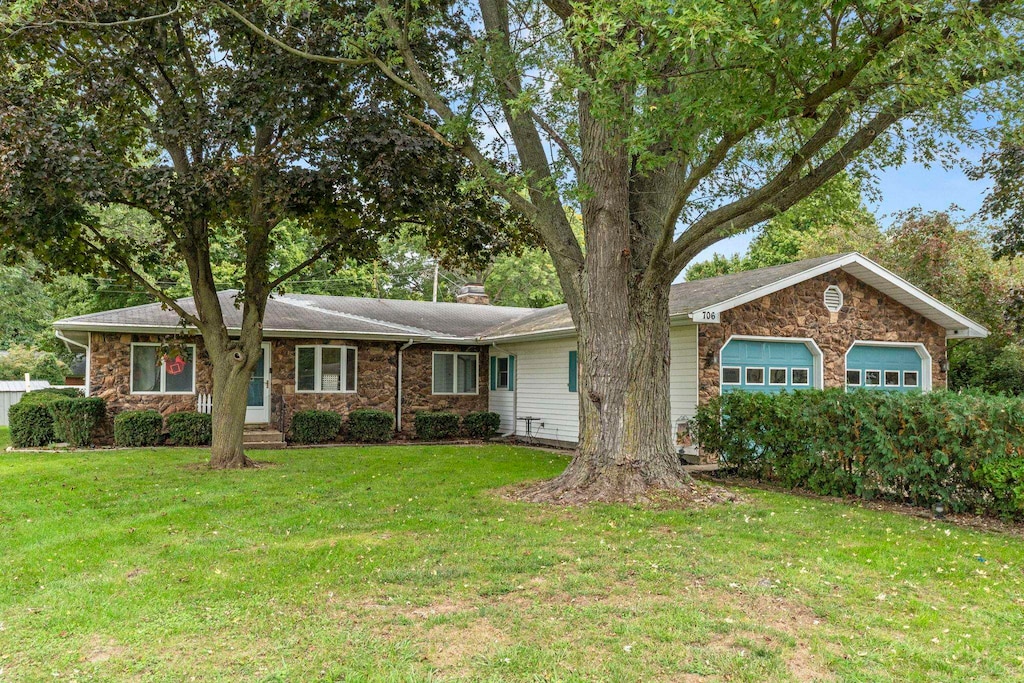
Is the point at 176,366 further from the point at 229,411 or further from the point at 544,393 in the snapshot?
the point at 544,393

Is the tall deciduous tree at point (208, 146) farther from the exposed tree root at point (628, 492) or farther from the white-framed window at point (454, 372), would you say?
the white-framed window at point (454, 372)

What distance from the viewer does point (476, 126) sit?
9344mm

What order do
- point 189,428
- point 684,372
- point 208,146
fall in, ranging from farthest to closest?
1. point 189,428
2. point 684,372
3. point 208,146

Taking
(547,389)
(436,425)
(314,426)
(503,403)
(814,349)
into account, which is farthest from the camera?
(503,403)

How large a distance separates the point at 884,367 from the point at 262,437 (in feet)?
42.1

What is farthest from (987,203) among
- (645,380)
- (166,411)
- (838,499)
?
(166,411)

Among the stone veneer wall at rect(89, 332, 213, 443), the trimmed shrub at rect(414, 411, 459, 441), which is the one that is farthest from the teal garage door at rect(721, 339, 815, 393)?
the stone veneer wall at rect(89, 332, 213, 443)

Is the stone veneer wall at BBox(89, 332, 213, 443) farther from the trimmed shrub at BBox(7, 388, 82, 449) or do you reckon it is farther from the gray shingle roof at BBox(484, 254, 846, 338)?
the gray shingle roof at BBox(484, 254, 846, 338)

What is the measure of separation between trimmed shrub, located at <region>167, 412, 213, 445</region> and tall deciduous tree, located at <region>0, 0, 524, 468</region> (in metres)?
3.79

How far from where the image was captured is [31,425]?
1463cm

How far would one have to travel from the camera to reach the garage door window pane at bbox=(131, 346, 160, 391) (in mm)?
15375

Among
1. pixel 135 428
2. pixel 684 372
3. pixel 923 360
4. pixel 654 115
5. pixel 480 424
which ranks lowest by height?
pixel 480 424

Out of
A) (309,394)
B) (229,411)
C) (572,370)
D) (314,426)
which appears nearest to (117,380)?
(309,394)

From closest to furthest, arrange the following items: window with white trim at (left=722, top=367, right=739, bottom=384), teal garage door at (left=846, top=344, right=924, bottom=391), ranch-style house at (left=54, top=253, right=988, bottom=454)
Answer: window with white trim at (left=722, top=367, right=739, bottom=384), ranch-style house at (left=54, top=253, right=988, bottom=454), teal garage door at (left=846, top=344, right=924, bottom=391)
